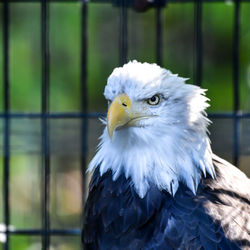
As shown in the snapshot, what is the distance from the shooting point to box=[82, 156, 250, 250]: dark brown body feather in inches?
75.2

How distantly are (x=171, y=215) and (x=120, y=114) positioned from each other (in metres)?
0.32

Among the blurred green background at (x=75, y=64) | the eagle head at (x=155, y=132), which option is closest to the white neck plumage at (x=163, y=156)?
the eagle head at (x=155, y=132)

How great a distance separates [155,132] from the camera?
6.58 ft

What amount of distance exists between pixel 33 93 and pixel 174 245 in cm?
195

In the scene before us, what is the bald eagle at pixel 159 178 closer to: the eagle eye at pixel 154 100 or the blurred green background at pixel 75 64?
the eagle eye at pixel 154 100

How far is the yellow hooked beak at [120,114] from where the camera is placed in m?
1.92

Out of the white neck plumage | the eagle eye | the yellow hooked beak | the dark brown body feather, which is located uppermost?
the eagle eye

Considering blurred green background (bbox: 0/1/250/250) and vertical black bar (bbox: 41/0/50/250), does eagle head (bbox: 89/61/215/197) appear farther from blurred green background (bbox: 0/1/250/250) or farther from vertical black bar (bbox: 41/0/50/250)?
blurred green background (bbox: 0/1/250/250)

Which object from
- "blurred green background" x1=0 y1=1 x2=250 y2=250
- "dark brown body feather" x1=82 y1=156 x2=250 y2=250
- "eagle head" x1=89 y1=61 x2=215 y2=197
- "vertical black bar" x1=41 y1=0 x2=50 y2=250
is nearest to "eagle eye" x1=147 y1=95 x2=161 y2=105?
"eagle head" x1=89 y1=61 x2=215 y2=197

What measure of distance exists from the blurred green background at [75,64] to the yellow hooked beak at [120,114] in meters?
1.47

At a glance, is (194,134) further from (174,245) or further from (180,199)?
(174,245)

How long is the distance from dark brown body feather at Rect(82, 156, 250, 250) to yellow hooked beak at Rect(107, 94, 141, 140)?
0.21 m

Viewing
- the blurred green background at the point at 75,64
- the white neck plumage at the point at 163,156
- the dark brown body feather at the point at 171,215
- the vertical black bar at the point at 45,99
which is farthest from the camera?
the blurred green background at the point at 75,64

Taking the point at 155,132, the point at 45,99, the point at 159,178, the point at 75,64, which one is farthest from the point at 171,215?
the point at 75,64
